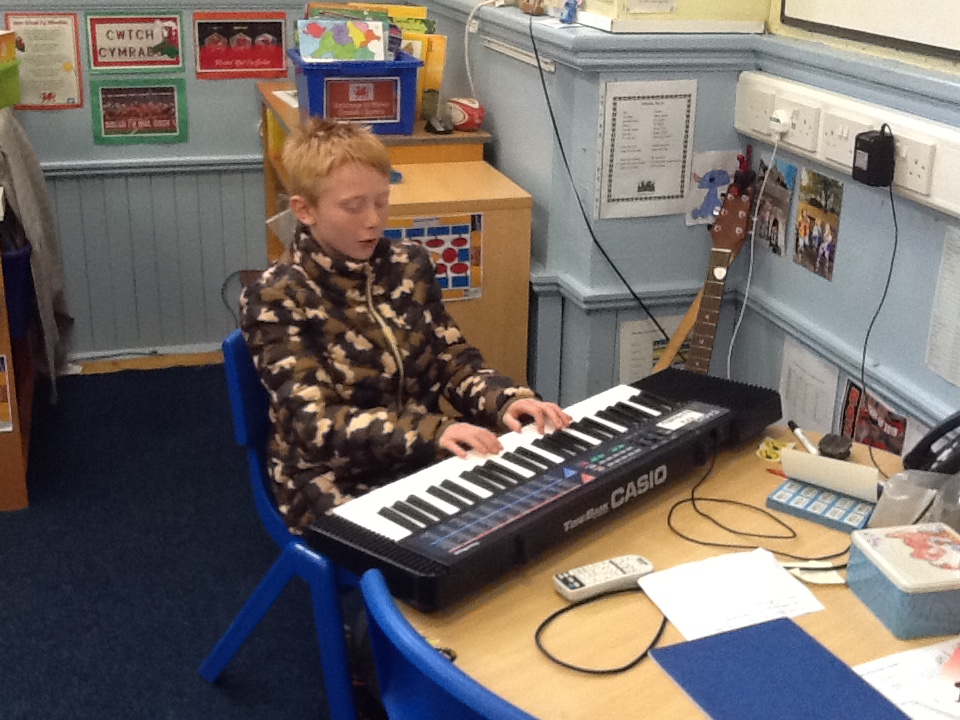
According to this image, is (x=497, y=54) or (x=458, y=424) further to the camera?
(x=497, y=54)

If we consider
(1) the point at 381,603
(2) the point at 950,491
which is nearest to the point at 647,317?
(2) the point at 950,491

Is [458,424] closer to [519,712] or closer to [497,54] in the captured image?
[519,712]

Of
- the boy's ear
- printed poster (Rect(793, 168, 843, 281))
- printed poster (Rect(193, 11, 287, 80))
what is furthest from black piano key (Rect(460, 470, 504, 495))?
printed poster (Rect(193, 11, 287, 80))

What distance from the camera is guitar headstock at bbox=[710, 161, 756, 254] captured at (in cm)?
224

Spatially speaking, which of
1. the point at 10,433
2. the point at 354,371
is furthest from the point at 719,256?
the point at 10,433

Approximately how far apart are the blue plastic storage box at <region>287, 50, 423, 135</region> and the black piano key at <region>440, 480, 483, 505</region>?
1.41 m

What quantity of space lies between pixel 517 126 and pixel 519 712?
187 cm

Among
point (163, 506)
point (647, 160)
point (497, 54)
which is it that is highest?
point (497, 54)

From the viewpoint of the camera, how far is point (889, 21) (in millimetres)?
1850

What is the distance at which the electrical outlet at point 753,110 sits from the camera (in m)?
2.12

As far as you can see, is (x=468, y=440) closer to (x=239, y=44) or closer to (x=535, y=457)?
(x=535, y=457)

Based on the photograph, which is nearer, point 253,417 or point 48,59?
point 253,417

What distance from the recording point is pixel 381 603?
1061 millimetres

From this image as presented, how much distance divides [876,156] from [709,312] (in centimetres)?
58
